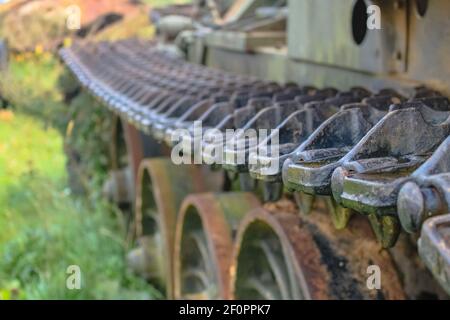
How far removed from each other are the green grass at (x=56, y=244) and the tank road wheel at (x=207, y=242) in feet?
2.23

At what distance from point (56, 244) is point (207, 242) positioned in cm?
235

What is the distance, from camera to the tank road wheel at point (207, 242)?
3012 mm

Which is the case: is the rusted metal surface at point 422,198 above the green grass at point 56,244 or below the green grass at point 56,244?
above

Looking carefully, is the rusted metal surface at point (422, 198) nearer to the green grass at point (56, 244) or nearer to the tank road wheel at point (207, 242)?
the tank road wheel at point (207, 242)

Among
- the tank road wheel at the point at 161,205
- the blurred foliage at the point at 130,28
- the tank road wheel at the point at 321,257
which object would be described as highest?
the blurred foliage at the point at 130,28

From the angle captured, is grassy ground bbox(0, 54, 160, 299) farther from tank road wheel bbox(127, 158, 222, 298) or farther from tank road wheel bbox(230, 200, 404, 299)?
tank road wheel bbox(230, 200, 404, 299)

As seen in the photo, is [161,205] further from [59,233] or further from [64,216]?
[64,216]

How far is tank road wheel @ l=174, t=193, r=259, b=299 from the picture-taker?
301 centimetres

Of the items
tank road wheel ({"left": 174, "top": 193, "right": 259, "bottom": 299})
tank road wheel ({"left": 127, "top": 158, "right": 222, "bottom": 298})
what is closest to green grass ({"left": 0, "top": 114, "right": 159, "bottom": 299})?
tank road wheel ({"left": 127, "top": 158, "right": 222, "bottom": 298})

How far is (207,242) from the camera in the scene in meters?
3.31

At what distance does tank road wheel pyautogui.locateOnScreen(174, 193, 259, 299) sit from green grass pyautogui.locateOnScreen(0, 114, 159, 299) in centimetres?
68

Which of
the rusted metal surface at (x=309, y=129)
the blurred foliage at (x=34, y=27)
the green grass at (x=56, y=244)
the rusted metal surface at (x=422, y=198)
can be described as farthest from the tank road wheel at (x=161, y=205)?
the blurred foliage at (x=34, y=27)

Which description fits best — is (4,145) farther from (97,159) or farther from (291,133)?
(291,133)
